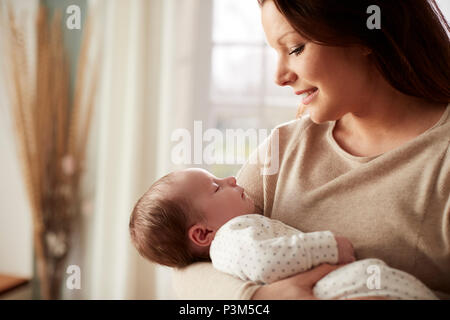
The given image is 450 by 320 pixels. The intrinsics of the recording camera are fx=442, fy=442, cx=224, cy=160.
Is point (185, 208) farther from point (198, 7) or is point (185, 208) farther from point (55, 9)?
point (55, 9)

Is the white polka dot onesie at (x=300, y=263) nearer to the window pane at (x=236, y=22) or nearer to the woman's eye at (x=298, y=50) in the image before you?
the woman's eye at (x=298, y=50)

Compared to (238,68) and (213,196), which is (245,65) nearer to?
(238,68)

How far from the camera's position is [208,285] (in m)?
1.02

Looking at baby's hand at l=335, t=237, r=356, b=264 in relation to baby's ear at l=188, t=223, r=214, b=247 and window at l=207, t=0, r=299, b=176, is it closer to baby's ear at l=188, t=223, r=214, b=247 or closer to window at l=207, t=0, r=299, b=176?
baby's ear at l=188, t=223, r=214, b=247

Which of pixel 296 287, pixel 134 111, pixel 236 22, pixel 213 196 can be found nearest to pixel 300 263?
pixel 296 287

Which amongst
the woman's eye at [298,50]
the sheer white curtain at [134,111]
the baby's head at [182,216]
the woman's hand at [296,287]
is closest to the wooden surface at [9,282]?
the sheer white curtain at [134,111]

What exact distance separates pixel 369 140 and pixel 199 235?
1.73 feet

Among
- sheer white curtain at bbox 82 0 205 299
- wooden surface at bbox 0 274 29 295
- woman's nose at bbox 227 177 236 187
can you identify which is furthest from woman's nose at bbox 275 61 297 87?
wooden surface at bbox 0 274 29 295

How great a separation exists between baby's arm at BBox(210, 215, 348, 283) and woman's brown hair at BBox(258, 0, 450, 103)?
1.54 feet

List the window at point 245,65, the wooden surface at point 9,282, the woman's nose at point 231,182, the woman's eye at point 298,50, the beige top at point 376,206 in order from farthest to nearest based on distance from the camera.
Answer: the window at point 245,65 < the wooden surface at point 9,282 < the woman's nose at point 231,182 < the woman's eye at point 298,50 < the beige top at point 376,206

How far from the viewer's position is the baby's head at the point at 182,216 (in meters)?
1.15

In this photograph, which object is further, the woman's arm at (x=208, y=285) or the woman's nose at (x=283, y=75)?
the woman's nose at (x=283, y=75)

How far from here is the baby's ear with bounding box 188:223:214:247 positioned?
1159 mm
